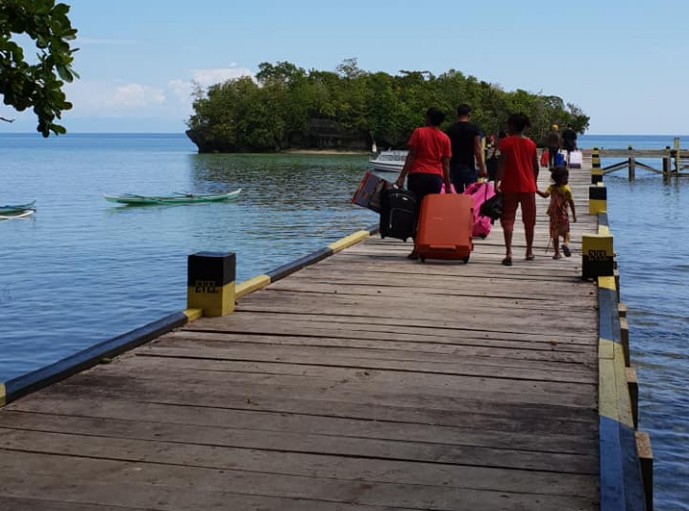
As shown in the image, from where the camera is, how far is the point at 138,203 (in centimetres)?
4428

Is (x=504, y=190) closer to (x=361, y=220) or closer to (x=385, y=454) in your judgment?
(x=385, y=454)

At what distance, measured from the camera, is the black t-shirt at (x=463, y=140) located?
1310cm

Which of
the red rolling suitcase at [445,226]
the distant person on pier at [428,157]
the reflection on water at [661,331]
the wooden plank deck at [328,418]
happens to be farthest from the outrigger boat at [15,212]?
the wooden plank deck at [328,418]

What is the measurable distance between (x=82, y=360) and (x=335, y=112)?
408ft

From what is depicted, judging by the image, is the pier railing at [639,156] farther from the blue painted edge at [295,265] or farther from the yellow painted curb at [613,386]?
the yellow painted curb at [613,386]

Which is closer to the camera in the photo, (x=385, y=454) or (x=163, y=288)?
(x=385, y=454)

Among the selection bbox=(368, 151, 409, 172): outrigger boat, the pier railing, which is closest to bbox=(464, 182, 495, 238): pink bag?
the pier railing

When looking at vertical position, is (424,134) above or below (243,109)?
below

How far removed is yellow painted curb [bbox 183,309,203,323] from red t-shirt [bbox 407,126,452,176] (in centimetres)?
425

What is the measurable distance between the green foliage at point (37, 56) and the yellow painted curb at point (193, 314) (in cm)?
322

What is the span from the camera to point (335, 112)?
12888 centimetres

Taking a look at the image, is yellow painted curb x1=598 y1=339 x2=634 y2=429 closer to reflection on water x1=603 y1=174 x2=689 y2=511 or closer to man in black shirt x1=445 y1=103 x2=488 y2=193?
reflection on water x1=603 y1=174 x2=689 y2=511

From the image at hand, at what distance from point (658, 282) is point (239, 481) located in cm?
1727

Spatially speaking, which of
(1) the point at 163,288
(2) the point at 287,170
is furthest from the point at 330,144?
(1) the point at 163,288
